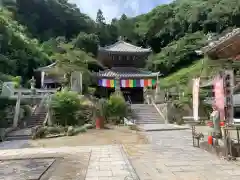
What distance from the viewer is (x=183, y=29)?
48.7 m

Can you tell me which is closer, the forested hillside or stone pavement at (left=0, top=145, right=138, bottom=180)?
stone pavement at (left=0, top=145, right=138, bottom=180)

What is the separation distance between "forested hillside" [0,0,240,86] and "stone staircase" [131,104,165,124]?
13057 millimetres

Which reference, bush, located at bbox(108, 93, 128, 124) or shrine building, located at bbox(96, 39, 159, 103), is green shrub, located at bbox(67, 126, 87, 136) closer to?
bush, located at bbox(108, 93, 128, 124)

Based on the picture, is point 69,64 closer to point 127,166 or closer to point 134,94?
point 134,94

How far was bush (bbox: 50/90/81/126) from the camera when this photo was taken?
19.0 metres

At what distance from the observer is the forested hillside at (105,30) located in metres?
36.5

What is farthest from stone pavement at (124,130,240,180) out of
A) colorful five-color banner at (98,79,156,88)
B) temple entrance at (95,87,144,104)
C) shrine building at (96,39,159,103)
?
temple entrance at (95,87,144,104)

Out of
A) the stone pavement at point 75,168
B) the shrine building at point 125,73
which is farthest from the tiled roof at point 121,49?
the stone pavement at point 75,168

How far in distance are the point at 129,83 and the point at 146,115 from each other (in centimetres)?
855

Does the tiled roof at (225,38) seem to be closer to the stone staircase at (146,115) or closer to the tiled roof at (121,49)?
the stone staircase at (146,115)

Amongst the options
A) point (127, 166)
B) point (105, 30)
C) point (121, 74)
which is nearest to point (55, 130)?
point (127, 166)

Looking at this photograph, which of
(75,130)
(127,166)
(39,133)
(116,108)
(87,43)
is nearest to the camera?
(127,166)

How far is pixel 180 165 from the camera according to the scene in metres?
7.43

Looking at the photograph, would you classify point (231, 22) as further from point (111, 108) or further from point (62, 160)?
point (62, 160)
